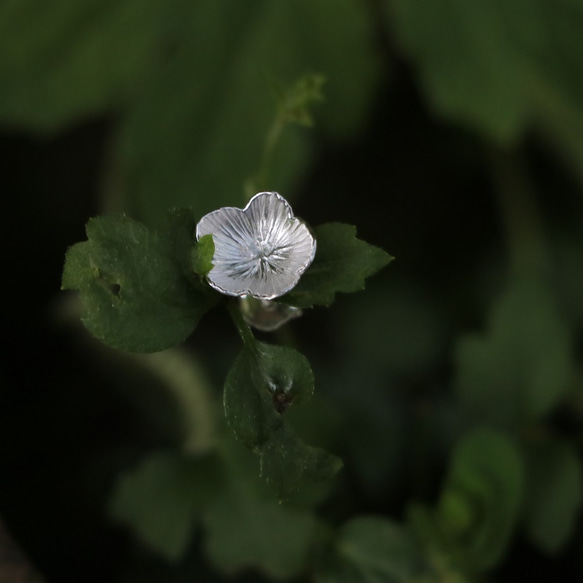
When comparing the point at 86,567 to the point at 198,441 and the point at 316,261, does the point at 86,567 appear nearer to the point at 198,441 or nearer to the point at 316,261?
the point at 198,441

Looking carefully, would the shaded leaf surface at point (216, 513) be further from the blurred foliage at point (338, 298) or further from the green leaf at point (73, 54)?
the green leaf at point (73, 54)

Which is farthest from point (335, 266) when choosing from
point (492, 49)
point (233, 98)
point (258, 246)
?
point (492, 49)

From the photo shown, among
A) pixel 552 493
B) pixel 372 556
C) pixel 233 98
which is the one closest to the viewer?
pixel 372 556

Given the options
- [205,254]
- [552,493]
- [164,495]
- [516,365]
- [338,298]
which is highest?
[205,254]

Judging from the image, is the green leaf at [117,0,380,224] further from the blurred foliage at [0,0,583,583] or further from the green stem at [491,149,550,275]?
the green stem at [491,149,550,275]

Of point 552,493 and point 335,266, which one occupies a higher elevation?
point 335,266

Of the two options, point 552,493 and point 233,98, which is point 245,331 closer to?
point 552,493

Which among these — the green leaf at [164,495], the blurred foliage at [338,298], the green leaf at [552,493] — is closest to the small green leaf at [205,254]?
the blurred foliage at [338,298]

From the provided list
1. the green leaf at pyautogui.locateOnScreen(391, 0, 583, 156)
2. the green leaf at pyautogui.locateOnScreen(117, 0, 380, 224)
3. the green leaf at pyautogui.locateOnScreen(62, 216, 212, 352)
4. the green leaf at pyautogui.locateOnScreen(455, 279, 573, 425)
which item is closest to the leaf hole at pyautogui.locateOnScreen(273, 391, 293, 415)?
the green leaf at pyautogui.locateOnScreen(62, 216, 212, 352)
